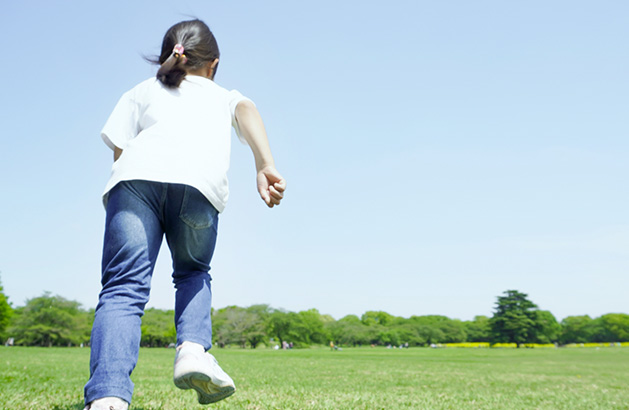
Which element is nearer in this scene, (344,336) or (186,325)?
(186,325)

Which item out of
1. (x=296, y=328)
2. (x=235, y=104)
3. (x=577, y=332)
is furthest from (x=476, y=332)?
(x=235, y=104)

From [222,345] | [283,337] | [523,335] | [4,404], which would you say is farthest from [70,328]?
[523,335]

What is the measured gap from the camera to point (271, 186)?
1907 mm

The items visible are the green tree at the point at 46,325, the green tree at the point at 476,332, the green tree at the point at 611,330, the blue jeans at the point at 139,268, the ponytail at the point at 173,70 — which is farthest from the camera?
the green tree at the point at 611,330

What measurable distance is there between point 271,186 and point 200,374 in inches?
32.3

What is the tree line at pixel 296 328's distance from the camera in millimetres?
58438

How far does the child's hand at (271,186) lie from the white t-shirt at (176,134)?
0.56 feet

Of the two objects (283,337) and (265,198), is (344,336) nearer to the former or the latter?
(283,337)

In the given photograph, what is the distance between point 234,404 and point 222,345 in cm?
7916

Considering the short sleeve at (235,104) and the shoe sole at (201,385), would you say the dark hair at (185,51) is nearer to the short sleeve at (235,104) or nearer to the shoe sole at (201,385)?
the short sleeve at (235,104)

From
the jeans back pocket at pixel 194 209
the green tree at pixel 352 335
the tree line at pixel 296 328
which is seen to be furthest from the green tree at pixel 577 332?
the jeans back pocket at pixel 194 209

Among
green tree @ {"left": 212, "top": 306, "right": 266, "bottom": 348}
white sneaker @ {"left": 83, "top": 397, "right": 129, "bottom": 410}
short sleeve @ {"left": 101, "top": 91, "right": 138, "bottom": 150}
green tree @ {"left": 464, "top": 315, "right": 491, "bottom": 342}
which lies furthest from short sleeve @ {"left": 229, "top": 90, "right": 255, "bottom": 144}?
green tree @ {"left": 464, "top": 315, "right": 491, "bottom": 342}

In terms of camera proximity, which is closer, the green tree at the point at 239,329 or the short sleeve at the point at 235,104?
the short sleeve at the point at 235,104

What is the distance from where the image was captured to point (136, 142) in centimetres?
185
